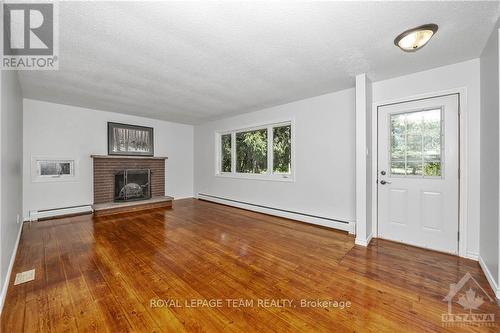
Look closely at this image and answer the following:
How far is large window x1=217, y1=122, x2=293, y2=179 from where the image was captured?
4648 mm

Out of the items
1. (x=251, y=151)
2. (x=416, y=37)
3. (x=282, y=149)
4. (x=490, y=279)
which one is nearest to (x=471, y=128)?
(x=416, y=37)

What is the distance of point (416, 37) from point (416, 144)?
5.15 ft

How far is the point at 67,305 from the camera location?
176 centimetres

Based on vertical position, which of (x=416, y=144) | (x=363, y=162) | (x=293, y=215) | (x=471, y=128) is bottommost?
(x=293, y=215)

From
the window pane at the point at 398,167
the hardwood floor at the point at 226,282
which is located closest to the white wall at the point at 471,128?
the hardwood floor at the point at 226,282

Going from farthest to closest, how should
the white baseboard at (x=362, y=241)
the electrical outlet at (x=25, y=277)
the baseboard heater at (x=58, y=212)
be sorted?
the baseboard heater at (x=58, y=212), the white baseboard at (x=362, y=241), the electrical outlet at (x=25, y=277)

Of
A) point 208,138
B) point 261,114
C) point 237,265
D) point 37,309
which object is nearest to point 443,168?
point 237,265

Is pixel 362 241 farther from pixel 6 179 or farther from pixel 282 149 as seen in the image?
pixel 6 179

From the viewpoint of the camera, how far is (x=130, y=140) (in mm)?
5559

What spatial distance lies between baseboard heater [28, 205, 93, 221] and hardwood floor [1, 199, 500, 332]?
103cm

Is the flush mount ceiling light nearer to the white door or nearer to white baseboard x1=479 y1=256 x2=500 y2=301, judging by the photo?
the white door

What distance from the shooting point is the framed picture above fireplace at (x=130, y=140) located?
5.25 meters

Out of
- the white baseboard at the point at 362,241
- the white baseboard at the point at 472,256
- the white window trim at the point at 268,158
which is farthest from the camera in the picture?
the white window trim at the point at 268,158

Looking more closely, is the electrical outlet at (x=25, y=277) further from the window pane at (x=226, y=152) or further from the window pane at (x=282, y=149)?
the window pane at (x=226, y=152)
